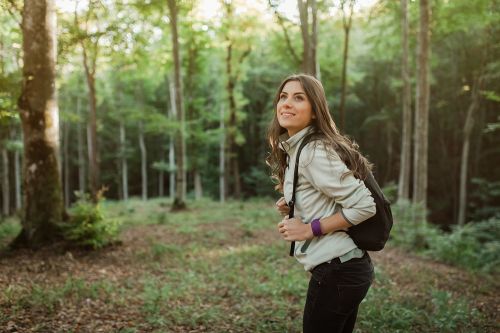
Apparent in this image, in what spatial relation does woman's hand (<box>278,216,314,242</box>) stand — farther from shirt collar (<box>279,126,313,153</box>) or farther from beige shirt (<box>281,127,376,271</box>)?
shirt collar (<box>279,126,313,153</box>)

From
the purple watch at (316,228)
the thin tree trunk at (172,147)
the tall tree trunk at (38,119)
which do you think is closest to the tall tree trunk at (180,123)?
the thin tree trunk at (172,147)

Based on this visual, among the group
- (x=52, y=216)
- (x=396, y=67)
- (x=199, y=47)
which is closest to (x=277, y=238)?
(x=52, y=216)

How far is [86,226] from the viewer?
8312 mm

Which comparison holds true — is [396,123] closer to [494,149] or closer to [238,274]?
[494,149]

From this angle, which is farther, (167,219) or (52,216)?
(167,219)

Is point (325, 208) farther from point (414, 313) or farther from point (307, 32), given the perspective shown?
point (307, 32)

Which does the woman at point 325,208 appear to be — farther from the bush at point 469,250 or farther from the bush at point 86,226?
the bush at point 469,250

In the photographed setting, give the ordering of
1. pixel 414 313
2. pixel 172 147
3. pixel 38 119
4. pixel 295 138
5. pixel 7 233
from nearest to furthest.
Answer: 1. pixel 295 138
2. pixel 414 313
3. pixel 38 119
4. pixel 7 233
5. pixel 172 147

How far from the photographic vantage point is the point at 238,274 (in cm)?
770

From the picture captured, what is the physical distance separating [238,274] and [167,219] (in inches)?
284

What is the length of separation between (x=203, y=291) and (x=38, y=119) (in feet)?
15.5

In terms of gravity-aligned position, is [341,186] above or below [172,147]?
below

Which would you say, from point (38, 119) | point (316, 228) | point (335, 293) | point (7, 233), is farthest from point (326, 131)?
point (7, 233)

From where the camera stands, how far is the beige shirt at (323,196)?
2.15 m
